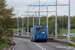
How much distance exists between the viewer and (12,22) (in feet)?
119

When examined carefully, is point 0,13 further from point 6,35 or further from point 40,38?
point 40,38

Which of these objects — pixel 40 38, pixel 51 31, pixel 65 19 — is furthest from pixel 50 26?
pixel 40 38

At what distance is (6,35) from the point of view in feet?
118

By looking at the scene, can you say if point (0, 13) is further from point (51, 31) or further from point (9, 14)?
point (51, 31)

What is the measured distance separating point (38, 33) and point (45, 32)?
125 cm

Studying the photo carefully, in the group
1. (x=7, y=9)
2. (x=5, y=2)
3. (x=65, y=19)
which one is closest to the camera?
(x=5, y=2)

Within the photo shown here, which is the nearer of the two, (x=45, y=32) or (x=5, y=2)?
(x=5, y=2)

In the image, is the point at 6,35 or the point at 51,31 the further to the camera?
Answer: the point at 51,31

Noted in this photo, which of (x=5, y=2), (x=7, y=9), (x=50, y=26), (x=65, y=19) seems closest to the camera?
(x=5, y=2)

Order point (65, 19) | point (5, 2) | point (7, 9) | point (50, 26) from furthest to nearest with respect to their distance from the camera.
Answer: point (65, 19) → point (50, 26) → point (7, 9) → point (5, 2)

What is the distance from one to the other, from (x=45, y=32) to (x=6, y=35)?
6.81 metres

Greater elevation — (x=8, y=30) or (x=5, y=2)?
(x=5, y=2)

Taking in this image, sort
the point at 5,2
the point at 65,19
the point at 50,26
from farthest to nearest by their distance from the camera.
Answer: the point at 65,19, the point at 50,26, the point at 5,2

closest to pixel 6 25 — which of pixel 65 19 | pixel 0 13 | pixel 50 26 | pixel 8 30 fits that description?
pixel 8 30
